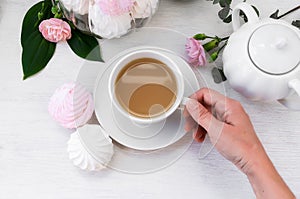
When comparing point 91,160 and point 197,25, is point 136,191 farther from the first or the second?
point 197,25

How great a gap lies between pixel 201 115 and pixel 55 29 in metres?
0.29

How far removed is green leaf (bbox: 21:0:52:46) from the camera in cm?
86

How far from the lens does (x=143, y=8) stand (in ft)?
2.63

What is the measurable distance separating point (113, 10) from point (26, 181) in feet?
1.01

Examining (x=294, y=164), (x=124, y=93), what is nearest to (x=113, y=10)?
(x=124, y=93)

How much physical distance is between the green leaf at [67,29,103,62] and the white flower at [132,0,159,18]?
0.09m

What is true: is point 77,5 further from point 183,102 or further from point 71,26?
point 183,102

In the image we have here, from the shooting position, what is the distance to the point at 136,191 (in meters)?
0.79

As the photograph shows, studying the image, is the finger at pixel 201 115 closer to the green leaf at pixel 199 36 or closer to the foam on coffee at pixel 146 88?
the foam on coffee at pixel 146 88

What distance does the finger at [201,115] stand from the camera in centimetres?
76

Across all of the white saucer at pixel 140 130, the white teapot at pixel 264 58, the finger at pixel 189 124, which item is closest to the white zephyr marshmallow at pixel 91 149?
the white saucer at pixel 140 130

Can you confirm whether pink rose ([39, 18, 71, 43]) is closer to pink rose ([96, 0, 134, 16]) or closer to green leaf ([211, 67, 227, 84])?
pink rose ([96, 0, 134, 16])

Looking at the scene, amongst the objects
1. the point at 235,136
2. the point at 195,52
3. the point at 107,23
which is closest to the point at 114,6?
the point at 107,23

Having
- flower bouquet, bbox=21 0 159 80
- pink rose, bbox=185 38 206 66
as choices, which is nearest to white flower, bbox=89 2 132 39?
flower bouquet, bbox=21 0 159 80
